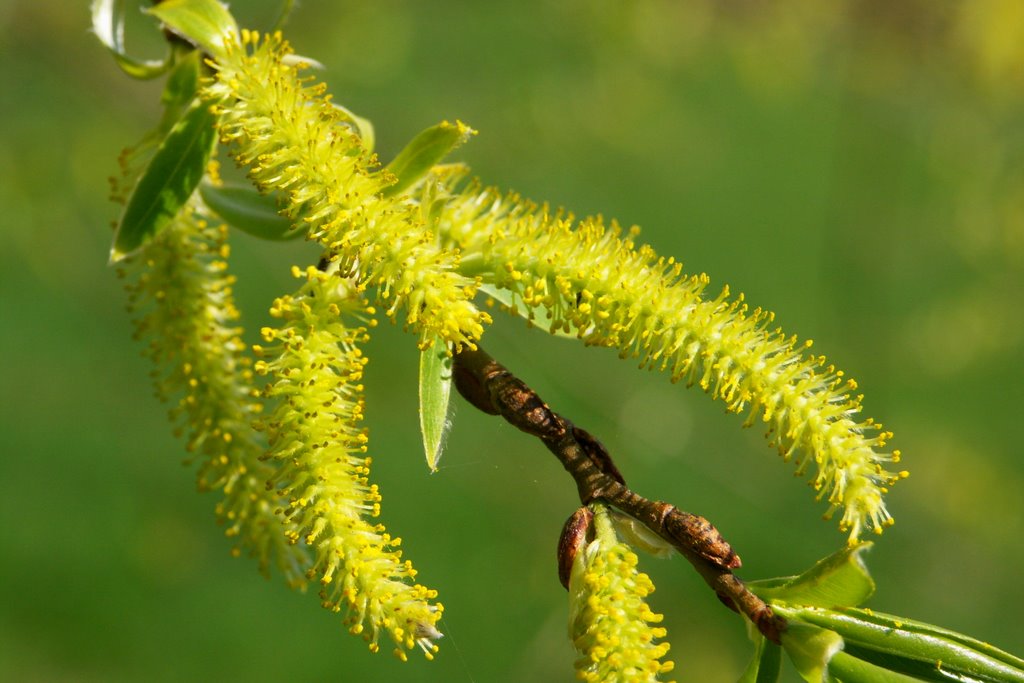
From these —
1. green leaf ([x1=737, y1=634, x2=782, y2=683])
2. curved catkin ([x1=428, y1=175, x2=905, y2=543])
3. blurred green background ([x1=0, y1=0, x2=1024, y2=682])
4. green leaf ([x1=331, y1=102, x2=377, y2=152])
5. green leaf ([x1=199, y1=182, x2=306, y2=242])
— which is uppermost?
blurred green background ([x1=0, y1=0, x2=1024, y2=682])

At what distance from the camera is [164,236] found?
1.41 meters

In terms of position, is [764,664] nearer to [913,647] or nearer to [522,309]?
[913,647]

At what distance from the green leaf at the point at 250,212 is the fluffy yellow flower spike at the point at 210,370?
0.05m

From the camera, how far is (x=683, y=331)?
1.17 meters

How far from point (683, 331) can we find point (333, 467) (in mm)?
409

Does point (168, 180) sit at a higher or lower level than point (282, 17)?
lower

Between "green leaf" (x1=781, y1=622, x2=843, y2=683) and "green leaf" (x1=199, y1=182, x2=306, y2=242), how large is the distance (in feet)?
2.46

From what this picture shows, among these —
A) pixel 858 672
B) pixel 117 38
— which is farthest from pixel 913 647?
pixel 117 38

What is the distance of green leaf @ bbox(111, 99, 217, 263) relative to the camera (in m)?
1.30

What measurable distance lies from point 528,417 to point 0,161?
8.42ft

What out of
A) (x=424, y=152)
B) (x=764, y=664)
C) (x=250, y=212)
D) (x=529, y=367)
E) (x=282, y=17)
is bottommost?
(x=764, y=664)

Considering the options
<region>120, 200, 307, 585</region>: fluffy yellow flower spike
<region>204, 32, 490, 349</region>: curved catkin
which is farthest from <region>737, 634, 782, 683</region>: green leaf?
<region>120, 200, 307, 585</region>: fluffy yellow flower spike

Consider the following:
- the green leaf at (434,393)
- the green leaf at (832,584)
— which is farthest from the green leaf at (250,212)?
the green leaf at (832,584)

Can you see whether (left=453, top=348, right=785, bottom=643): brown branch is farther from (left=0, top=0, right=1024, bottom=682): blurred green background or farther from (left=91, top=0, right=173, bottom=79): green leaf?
(left=0, top=0, right=1024, bottom=682): blurred green background
